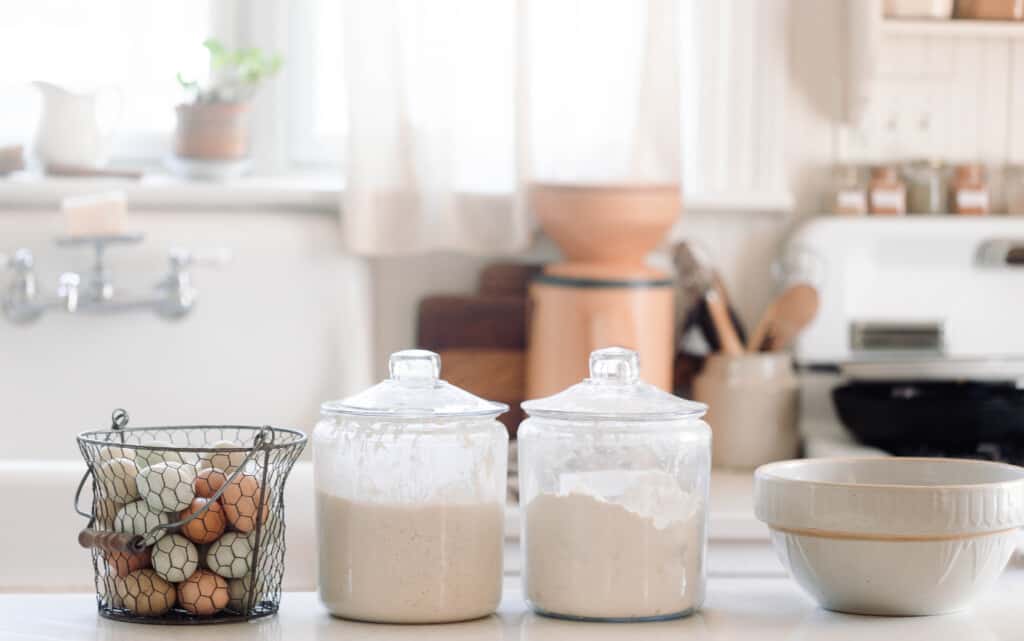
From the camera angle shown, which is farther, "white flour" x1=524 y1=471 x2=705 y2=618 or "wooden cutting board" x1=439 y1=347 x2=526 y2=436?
"wooden cutting board" x1=439 y1=347 x2=526 y2=436

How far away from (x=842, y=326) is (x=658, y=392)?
1.29 metres

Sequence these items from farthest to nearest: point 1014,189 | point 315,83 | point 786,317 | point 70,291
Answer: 1. point 315,83
2. point 1014,189
3. point 786,317
4. point 70,291

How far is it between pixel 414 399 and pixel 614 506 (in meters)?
0.13

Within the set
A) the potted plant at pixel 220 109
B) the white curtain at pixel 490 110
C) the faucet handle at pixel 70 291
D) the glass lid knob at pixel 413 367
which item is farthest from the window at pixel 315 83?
the glass lid knob at pixel 413 367

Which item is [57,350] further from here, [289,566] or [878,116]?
Result: [878,116]

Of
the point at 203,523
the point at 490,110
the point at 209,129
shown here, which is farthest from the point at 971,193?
the point at 203,523

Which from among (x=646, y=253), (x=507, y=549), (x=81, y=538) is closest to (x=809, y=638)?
(x=81, y=538)

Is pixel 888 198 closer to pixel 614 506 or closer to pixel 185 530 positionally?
pixel 614 506

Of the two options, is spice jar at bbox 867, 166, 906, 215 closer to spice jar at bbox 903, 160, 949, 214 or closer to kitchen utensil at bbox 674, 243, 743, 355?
spice jar at bbox 903, 160, 949, 214

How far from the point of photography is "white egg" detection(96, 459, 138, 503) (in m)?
0.80

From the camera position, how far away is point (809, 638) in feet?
2.55

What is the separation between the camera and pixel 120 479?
2.63 ft

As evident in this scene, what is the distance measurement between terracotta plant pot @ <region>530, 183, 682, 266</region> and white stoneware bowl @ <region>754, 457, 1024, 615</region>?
3.66 feet

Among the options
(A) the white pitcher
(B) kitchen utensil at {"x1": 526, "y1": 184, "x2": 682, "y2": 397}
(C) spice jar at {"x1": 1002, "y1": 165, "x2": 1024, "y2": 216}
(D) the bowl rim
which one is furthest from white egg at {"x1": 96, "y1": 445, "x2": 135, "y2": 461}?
(C) spice jar at {"x1": 1002, "y1": 165, "x2": 1024, "y2": 216}
